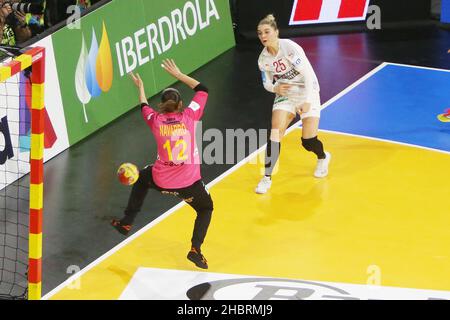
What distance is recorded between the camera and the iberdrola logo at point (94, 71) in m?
14.2

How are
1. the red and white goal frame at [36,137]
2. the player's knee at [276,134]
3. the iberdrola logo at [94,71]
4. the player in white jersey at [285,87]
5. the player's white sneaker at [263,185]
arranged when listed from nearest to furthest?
the red and white goal frame at [36,137]
the player in white jersey at [285,87]
the player's knee at [276,134]
the player's white sneaker at [263,185]
the iberdrola logo at [94,71]

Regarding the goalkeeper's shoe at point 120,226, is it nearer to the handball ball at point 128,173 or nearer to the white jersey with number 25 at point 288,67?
the handball ball at point 128,173

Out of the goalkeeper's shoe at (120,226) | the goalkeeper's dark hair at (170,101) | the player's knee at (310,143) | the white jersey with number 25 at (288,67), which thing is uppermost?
the goalkeeper's dark hair at (170,101)

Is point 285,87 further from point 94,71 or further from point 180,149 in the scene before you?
point 94,71

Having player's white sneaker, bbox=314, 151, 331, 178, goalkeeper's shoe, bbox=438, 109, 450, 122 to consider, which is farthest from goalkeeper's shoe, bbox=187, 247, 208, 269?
goalkeeper's shoe, bbox=438, 109, 450, 122

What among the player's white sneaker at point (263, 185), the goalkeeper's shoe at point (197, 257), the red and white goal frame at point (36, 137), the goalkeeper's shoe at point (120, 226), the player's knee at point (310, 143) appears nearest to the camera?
the red and white goal frame at point (36, 137)

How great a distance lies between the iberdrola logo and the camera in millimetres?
14227

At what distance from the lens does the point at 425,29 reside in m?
19.1

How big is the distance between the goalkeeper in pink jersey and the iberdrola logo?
397cm

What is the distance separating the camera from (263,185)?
41.3ft

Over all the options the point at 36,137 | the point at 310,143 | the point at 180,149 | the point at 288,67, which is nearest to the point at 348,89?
the point at 310,143

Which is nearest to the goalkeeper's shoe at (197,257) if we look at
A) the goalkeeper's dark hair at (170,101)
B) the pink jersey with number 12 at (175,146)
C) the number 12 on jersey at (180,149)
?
the pink jersey with number 12 at (175,146)

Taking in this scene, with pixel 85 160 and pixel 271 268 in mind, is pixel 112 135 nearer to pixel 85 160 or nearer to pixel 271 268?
pixel 85 160

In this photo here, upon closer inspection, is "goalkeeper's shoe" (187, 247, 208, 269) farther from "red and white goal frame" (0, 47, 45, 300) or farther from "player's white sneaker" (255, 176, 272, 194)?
"player's white sneaker" (255, 176, 272, 194)
